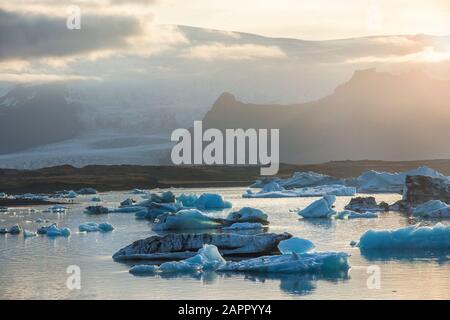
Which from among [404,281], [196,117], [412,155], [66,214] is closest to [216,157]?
[196,117]

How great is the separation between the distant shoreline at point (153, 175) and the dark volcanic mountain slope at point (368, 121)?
5.76 meters

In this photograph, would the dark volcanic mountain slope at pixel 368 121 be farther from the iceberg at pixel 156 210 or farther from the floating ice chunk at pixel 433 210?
the floating ice chunk at pixel 433 210

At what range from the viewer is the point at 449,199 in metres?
37.3

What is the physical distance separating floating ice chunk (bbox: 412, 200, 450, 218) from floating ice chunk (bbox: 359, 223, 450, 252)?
9820 millimetres

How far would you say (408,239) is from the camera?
2286 cm

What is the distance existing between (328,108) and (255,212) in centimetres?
7154

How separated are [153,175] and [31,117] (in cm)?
2968

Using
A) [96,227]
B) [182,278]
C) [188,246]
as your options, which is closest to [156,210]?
[96,227]

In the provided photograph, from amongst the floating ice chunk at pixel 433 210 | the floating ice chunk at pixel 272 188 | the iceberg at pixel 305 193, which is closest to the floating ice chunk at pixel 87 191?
the iceberg at pixel 305 193

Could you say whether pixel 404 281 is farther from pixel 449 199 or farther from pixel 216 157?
pixel 216 157

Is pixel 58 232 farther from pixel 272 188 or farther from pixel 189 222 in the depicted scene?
pixel 272 188

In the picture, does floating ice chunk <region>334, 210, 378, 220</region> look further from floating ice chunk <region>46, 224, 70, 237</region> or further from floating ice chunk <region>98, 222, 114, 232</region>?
floating ice chunk <region>46, 224, 70, 237</region>

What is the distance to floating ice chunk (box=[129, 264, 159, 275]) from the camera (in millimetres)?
18891

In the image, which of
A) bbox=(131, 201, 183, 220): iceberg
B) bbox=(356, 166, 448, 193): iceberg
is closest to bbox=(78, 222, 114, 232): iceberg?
bbox=(131, 201, 183, 220): iceberg
